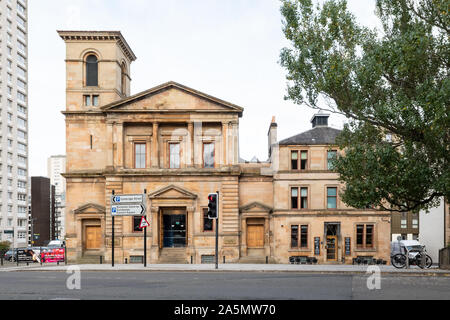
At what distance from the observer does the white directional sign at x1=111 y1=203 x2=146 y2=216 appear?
30.8m

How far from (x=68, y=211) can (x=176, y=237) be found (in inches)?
338

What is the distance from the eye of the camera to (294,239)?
138 ft

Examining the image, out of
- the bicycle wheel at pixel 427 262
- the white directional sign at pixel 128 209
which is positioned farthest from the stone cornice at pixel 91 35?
the bicycle wheel at pixel 427 262

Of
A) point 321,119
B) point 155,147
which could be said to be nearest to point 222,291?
point 155,147

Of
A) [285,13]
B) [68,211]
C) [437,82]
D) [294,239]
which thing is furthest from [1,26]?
[437,82]

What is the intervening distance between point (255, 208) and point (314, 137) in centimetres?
719

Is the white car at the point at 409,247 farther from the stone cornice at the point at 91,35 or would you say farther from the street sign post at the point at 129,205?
the stone cornice at the point at 91,35

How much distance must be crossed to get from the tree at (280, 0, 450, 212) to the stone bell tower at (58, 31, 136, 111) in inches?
815

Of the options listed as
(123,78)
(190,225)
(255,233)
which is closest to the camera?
(190,225)

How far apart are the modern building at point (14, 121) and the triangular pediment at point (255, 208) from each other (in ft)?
228

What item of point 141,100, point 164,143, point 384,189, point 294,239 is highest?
point 141,100

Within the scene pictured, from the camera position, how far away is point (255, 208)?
42.2 m

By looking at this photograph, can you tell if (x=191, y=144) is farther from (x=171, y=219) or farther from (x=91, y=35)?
(x=91, y=35)
